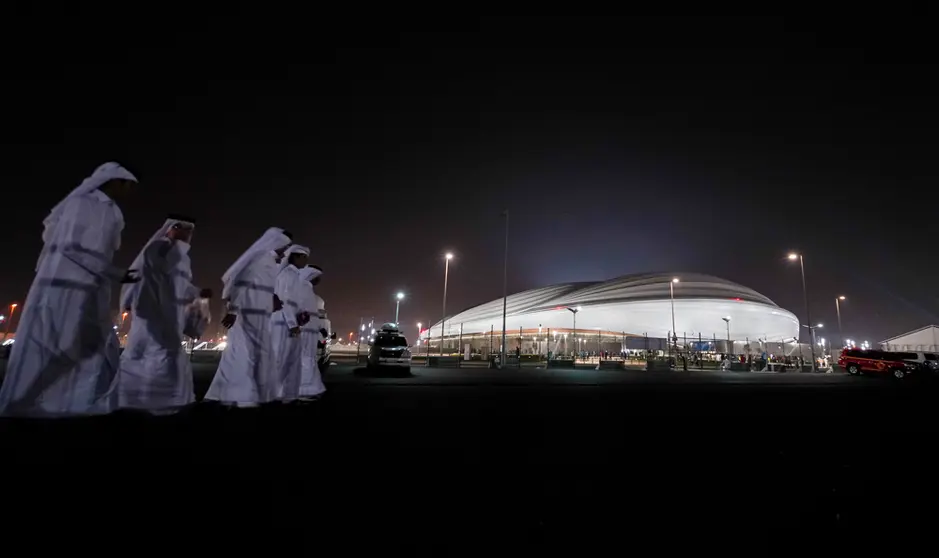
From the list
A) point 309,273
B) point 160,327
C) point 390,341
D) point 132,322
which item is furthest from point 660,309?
point 132,322

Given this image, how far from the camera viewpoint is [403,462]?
2.60m

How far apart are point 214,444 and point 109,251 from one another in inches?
114

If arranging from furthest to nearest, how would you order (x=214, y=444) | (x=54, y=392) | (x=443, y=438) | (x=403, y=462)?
1. (x=54, y=392)
2. (x=443, y=438)
3. (x=214, y=444)
4. (x=403, y=462)

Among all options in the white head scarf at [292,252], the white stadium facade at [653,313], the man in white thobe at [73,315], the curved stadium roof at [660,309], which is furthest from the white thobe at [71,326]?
the curved stadium roof at [660,309]

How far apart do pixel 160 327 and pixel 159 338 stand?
12 centimetres

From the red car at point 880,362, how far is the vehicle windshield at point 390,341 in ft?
90.2

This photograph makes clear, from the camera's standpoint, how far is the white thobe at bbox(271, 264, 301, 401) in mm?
6578

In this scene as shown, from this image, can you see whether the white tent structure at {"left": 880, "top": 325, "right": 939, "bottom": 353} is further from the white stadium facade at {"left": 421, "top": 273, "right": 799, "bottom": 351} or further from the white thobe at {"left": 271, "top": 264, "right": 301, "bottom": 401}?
the white thobe at {"left": 271, "top": 264, "right": 301, "bottom": 401}

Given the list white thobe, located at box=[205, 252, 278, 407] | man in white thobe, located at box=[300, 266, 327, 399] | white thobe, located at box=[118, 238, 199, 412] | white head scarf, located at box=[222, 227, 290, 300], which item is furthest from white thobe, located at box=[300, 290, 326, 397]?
white thobe, located at box=[118, 238, 199, 412]

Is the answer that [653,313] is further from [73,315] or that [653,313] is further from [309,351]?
[73,315]

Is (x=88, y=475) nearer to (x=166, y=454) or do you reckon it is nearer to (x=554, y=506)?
(x=166, y=454)

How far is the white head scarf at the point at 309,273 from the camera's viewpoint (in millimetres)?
8209

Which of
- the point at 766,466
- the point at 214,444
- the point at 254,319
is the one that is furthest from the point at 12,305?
the point at 766,466

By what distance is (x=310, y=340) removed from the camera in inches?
331
